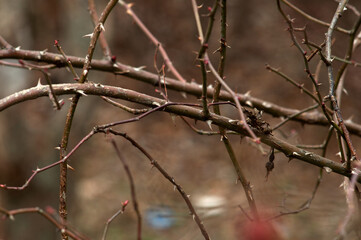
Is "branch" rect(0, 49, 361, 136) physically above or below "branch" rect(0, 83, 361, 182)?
above

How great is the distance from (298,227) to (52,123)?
2501 mm

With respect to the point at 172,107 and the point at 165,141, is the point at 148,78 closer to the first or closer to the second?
the point at 172,107

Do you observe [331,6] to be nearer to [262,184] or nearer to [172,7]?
[172,7]

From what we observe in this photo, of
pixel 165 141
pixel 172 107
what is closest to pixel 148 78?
pixel 172 107

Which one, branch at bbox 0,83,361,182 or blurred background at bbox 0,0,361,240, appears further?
blurred background at bbox 0,0,361,240

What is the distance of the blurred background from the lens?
329 cm

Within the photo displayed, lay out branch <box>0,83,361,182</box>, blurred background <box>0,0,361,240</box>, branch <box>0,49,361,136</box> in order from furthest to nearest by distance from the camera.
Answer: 1. blurred background <box>0,0,361,240</box>
2. branch <box>0,49,361,136</box>
3. branch <box>0,83,361,182</box>

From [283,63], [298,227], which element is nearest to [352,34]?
[298,227]

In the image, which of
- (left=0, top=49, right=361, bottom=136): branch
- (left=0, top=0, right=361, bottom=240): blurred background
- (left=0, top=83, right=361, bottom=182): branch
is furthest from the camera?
(left=0, top=0, right=361, bottom=240): blurred background

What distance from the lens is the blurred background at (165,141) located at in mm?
3289

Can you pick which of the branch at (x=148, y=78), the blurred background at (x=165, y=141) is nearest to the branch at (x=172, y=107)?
the blurred background at (x=165, y=141)

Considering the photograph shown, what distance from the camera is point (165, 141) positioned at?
794cm

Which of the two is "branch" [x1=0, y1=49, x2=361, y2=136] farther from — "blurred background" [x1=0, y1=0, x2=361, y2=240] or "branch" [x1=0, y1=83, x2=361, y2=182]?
"branch" [x1=0, y1=83, x2=361, y2=182]

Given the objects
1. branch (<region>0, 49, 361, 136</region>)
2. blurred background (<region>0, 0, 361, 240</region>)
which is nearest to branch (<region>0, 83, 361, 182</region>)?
blurred background (<region>0, 0, 361, 240</region>)
